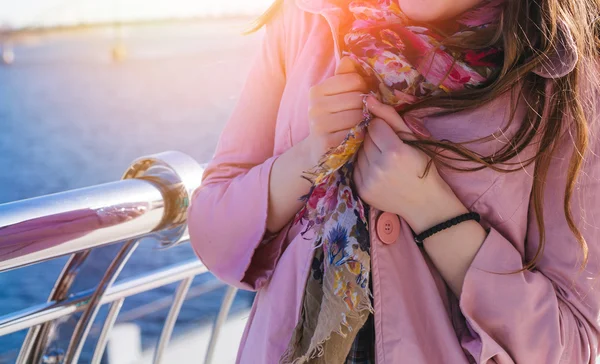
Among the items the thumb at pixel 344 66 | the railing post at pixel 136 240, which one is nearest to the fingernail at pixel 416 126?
the thumb at pixel 344 66

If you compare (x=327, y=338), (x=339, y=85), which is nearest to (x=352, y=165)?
(x=339, y=85)

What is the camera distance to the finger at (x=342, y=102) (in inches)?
40.1

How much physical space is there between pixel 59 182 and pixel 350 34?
13098 mm

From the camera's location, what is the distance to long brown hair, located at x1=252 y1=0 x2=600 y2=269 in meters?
0.98

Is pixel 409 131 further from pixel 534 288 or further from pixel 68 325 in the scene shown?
pixel 68 325

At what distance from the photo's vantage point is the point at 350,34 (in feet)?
3.49

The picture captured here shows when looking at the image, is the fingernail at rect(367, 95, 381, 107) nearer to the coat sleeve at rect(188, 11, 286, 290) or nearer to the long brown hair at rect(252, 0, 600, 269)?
the long brown hair at rect(252, 0, 600, 269)

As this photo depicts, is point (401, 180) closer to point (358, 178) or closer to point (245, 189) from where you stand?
point (358, 178)

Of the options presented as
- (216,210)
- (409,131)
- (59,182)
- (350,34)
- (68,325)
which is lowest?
(59,182)

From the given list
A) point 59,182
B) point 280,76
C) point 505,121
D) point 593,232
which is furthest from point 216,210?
point 59,182

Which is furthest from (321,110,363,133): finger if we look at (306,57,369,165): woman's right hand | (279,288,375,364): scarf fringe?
(279,288,375,364): scarf fringe

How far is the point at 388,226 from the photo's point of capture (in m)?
1.04

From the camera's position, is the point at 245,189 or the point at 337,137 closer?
the point at 337,137

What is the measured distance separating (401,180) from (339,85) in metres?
0.17
